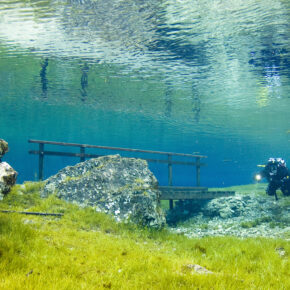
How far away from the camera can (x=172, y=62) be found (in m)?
18.3

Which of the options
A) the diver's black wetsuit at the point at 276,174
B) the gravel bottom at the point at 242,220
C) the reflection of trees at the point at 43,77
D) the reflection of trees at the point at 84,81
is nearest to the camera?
the gravel bottom at the point at 242,220

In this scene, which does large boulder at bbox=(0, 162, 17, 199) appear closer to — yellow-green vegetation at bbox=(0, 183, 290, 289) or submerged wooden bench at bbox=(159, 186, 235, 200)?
yellow-green vegetation at bbox=(0, 183, 290, 289)

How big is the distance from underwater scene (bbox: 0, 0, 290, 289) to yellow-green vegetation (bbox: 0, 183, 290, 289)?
0.03 meters

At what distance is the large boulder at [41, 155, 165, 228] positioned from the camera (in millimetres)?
9289

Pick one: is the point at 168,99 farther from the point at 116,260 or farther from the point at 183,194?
the point at 116,260

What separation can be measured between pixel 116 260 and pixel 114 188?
5249 mm

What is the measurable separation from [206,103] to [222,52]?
1418cm

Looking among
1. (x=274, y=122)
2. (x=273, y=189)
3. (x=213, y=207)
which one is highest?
(x=274, y=122)

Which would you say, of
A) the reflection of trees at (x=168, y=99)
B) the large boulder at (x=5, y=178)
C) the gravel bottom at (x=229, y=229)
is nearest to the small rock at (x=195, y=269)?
the gravel bottom at (x=229, y=229)

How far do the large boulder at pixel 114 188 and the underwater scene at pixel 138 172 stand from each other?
45mm

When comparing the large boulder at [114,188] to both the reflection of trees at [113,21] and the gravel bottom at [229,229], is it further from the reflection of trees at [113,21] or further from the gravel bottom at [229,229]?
the reflection of trees at [113,21]

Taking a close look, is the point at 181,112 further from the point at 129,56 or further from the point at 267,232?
the point at 267,232

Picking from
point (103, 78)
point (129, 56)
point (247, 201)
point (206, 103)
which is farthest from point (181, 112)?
point (247, 201)

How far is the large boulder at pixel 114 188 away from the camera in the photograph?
30.5 feet
